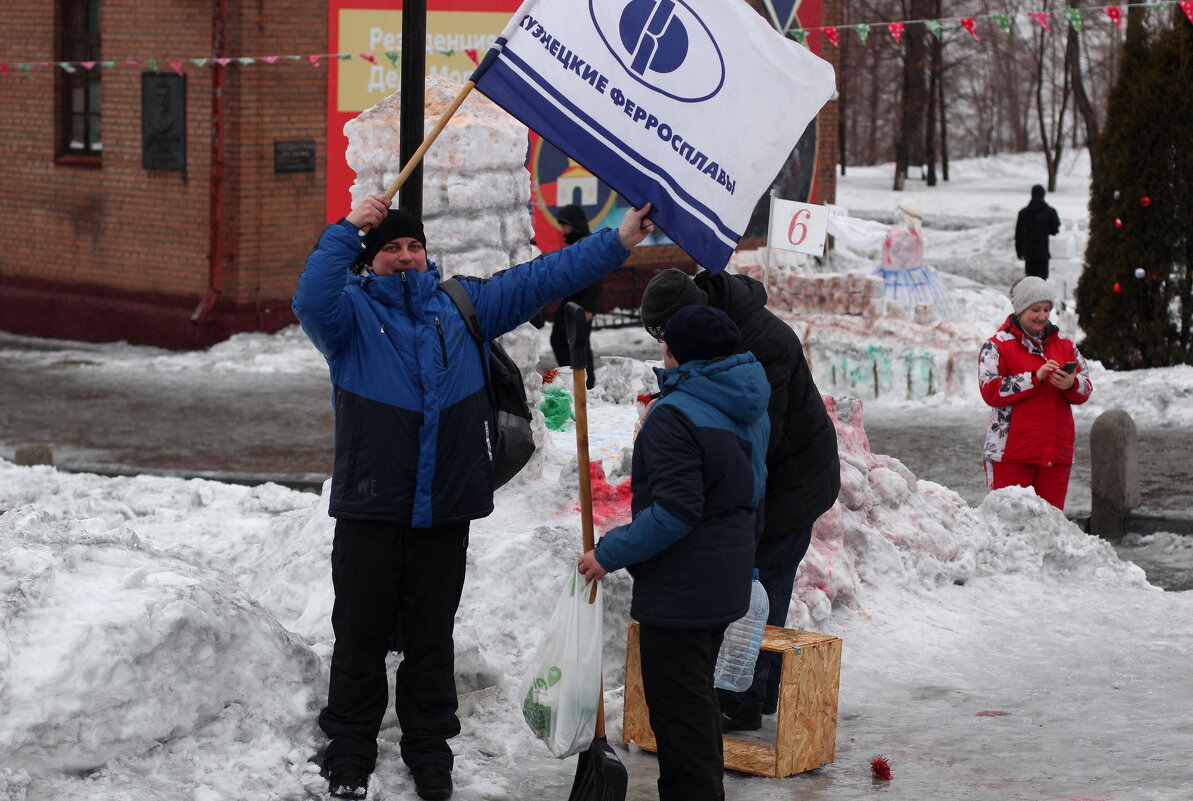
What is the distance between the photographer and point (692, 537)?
16.4 feet

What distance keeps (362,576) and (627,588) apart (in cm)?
161

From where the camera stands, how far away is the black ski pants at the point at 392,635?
5.21 metres

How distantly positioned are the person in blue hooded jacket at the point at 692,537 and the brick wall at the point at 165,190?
12300 mm

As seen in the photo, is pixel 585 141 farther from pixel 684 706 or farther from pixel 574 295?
pixel 574 295

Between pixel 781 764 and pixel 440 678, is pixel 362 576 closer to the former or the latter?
pixel 440 678

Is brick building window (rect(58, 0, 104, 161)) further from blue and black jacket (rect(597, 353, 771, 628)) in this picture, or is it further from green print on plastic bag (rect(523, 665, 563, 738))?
blue and black jacket (rect(597, 353, 771, 628))

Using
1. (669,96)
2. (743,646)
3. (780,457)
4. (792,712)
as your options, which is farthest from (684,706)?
(669,96)

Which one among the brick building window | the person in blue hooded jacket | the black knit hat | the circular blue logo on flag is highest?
the brick building window

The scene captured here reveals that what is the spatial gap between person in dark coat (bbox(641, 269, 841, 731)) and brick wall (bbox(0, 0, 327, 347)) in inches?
456

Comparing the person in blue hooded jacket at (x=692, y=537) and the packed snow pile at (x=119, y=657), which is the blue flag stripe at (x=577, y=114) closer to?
the person in blue hooded jacket at (x=692, y=537)

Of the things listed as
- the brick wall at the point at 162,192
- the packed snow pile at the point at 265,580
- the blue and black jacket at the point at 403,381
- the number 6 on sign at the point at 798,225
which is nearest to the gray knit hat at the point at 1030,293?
the packed snow pile at the point at 265,580

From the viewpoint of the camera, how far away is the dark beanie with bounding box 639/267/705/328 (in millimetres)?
5438

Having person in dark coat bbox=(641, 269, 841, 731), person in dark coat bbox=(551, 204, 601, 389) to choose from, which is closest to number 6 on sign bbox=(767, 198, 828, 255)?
person in dark coat bbox=(551, 204, 601, 389)

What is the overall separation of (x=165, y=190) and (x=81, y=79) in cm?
202
